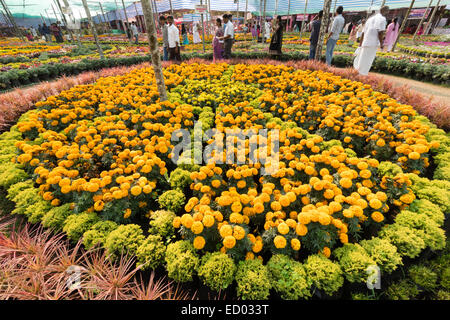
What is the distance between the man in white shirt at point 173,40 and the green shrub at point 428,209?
33.8 ft

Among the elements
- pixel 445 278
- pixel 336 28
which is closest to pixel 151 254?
pixel 445 278

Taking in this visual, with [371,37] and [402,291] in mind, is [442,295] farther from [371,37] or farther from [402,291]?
[371,37]

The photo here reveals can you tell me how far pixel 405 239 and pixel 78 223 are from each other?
12.9 ft

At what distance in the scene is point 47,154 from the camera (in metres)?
3.48

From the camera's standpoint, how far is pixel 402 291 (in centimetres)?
232

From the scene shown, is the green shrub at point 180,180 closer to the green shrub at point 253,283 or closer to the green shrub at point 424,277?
the green shrub at point 253,283

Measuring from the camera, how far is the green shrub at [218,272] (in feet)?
6.95

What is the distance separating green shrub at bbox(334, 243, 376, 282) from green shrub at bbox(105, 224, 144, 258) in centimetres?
230

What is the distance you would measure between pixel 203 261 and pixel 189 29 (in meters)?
39.5

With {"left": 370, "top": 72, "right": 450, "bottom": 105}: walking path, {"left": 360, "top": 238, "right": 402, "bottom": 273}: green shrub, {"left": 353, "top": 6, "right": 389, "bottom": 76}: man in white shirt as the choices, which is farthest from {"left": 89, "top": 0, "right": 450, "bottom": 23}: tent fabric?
{"left": 360, "top": 238, "right": 402, "bottom": 273}: green shrub

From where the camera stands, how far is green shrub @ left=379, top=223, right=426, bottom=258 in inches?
92.0

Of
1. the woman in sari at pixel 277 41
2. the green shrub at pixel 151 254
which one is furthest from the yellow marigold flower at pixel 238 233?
the woman in sari at pixel 277 41

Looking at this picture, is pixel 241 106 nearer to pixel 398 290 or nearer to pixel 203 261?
pixel 203 261
